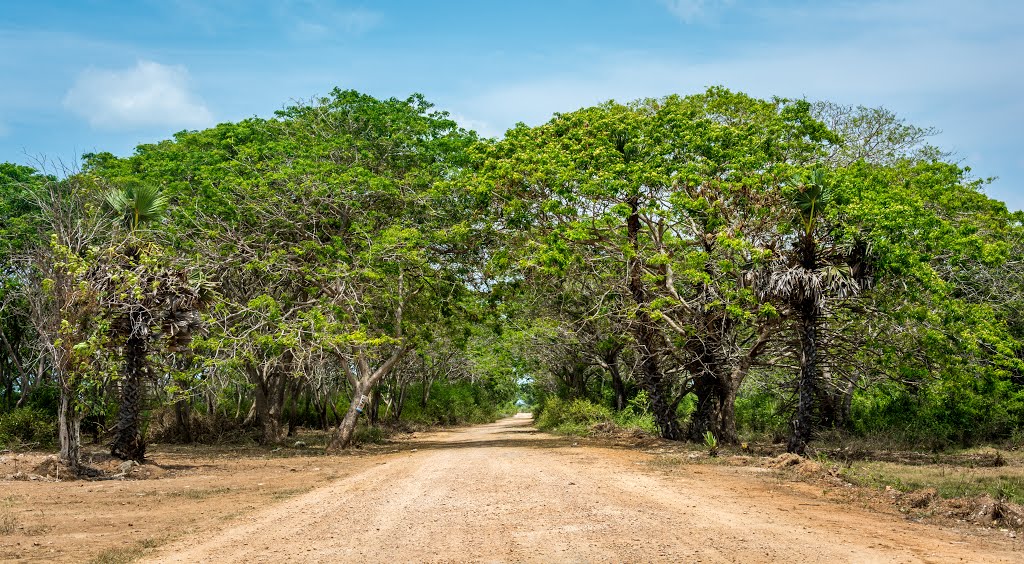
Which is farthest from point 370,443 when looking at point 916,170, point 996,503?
point 996,503

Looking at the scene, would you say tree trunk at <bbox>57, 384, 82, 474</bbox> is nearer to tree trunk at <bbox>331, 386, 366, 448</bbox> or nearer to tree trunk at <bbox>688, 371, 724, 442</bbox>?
tree trunk at <bbox>331, 386, 366, 448</bbox>

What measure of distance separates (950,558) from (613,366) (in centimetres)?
2579

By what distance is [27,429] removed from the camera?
20562 mm

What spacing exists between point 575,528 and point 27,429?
1809 cm

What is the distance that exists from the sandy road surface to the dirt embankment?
0.8 inches

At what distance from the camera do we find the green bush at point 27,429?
20.2 m

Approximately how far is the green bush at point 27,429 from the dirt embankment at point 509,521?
304 inches

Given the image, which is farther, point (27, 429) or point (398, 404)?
point (398, 404)

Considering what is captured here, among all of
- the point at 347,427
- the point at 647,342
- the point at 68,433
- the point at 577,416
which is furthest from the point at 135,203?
the point at 577,416

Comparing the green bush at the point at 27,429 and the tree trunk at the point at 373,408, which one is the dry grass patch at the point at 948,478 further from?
the tree trunk at the point at 373,408

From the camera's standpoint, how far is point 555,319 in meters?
27.6

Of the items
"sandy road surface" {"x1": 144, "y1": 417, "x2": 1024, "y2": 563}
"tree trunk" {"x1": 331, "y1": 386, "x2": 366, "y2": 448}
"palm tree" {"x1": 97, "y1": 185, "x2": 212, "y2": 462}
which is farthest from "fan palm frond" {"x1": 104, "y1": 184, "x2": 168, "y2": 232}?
"tree trunk" {"x1": 331, "y1": 386, "x2": 366, "y2": 448}

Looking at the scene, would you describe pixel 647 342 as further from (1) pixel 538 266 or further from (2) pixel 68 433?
(2) pixel 68 433

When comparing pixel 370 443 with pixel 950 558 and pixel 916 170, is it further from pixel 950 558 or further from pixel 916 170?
pixel 950 558
